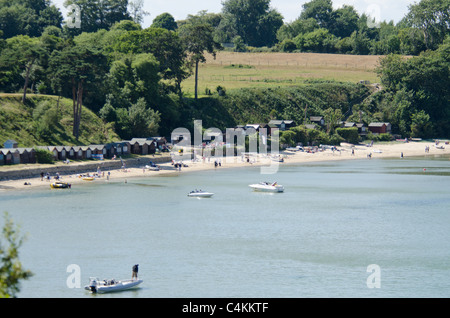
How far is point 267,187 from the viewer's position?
8719 cm

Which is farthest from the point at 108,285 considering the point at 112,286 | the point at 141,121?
the point at 141,121

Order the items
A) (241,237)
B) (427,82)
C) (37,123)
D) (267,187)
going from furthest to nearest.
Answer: (427,82)
(37,123)
(267,187)
(241,237)

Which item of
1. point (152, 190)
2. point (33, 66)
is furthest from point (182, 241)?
point (33, 66)

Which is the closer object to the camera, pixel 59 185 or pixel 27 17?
pixel 59 185

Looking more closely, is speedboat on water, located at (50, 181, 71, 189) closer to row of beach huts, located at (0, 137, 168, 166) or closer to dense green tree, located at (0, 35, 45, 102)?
row of beach huts, located at (0, 137, 168, 166)

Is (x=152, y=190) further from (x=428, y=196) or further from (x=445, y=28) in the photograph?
(x=445, y=28)

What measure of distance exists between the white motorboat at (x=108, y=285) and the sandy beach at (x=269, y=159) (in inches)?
1601

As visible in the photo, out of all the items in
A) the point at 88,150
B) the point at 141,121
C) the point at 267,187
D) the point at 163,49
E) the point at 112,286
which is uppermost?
the point at 163,49

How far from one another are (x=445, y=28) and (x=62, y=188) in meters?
147

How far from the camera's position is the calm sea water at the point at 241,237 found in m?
47.4

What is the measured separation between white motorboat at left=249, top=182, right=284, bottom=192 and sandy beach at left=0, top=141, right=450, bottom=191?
19731 millimetres

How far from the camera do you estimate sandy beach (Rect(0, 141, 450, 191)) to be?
87.9 metres

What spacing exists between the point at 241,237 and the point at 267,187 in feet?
86.0

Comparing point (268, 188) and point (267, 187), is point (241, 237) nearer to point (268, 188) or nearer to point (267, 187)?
point (268, 188)
